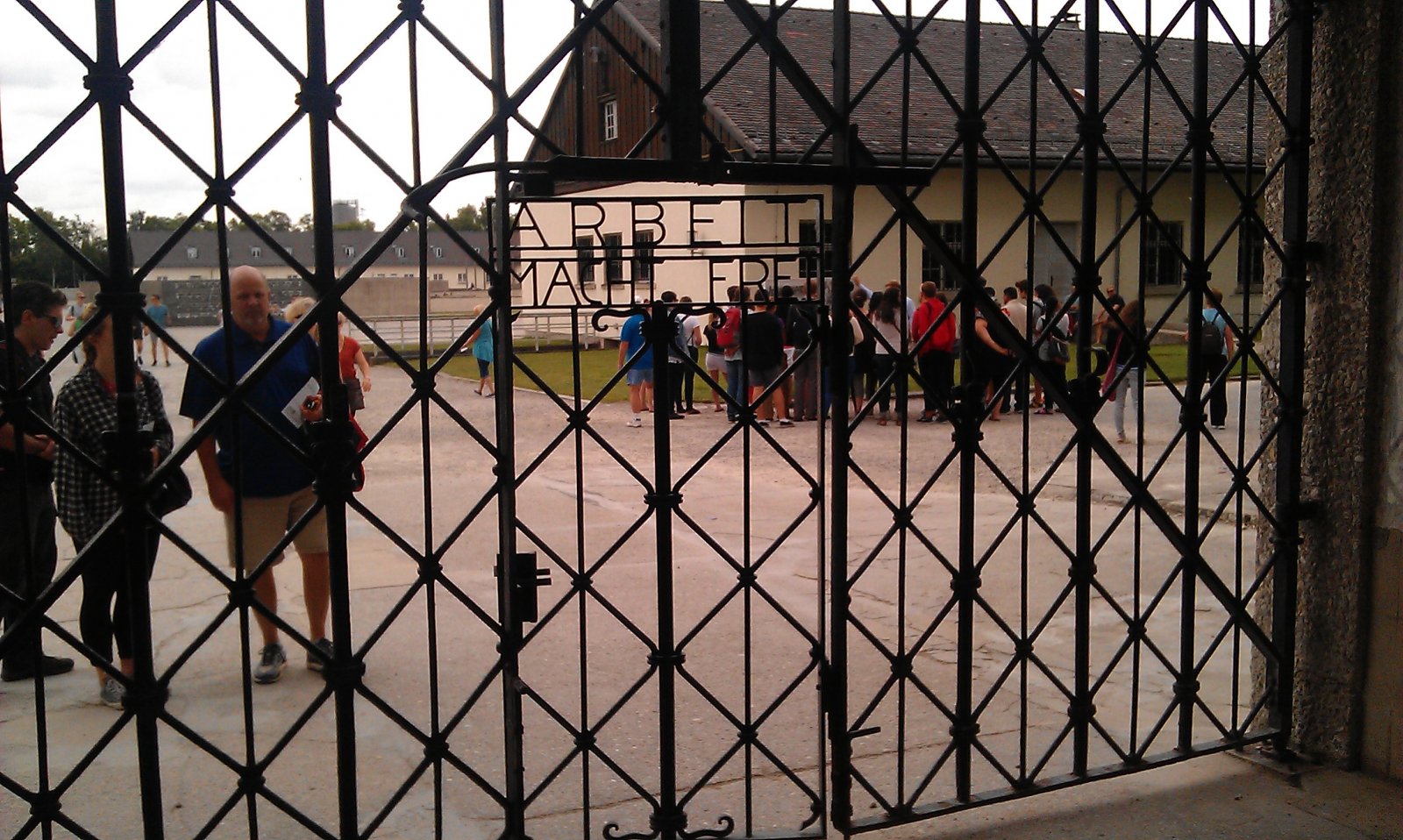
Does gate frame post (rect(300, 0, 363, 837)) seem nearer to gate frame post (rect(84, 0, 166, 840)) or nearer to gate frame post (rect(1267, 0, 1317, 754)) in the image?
gate frame post (rect(84, 0, 166, 840))

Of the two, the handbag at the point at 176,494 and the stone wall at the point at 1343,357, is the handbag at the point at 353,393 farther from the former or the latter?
the stone wall at the point at 1343,357

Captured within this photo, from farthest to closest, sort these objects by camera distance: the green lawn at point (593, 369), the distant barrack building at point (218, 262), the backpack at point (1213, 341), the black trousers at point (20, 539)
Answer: the green lawn at point (593, 369) → the backpack at point (1213, 341) → the black trousers at point (20, 539) → the distant barrack building at point (218, 262)

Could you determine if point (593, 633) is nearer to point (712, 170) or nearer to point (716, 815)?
point (716, 815)

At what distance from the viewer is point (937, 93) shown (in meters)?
15.6

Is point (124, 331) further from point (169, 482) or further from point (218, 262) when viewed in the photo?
point (169, 482)

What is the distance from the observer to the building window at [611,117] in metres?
26.3

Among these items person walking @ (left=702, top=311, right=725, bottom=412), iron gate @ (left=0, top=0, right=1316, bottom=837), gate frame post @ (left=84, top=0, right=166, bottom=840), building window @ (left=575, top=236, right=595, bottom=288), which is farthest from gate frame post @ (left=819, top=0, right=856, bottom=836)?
person walking @ (left=702, top=311, right=725, bottom=412)

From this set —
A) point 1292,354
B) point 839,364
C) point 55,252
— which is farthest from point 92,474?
point 1292,354

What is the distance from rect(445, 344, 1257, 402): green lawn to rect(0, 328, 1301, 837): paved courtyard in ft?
25.1

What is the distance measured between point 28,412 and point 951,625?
5.24 meters

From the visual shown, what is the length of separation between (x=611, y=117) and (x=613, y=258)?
95.9ft

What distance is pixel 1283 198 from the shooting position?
14.1 feet

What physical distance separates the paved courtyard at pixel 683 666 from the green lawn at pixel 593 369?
25.1 feet

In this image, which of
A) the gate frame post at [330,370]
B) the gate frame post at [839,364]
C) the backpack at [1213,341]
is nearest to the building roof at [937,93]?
the backpack at [1213,341]
